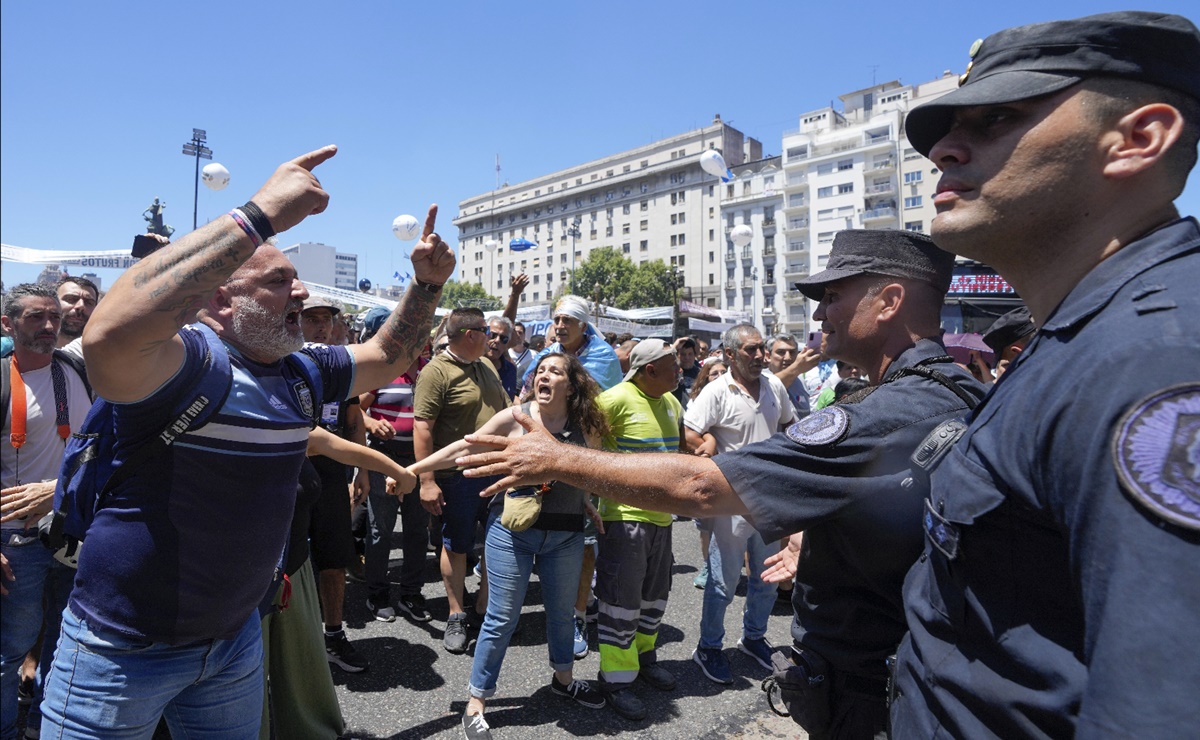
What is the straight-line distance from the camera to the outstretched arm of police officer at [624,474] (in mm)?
1692

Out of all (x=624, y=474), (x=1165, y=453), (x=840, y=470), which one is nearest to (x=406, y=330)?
(x=624, y=474)

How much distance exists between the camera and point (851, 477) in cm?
165

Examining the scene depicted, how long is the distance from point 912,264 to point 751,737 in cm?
280

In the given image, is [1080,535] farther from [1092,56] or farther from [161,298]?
[161,298]

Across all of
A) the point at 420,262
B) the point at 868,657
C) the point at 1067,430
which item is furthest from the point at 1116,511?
the point at 420,262

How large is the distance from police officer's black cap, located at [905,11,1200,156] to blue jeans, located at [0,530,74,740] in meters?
3.89

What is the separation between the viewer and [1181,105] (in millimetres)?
1107

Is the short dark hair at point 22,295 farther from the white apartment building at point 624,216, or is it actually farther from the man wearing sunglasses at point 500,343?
the white apartment building at point 624,216

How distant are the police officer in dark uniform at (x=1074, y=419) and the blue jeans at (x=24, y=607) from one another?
3578 millimetres

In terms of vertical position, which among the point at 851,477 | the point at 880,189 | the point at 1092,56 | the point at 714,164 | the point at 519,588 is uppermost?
the point at 880,189

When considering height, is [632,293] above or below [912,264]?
above

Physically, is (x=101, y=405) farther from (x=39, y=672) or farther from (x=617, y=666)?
(x=617, y=666)

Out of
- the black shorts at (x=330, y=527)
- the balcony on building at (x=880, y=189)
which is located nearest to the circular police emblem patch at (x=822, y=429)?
the black shorts at (x=330, y=527)

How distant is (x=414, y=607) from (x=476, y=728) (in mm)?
1841
